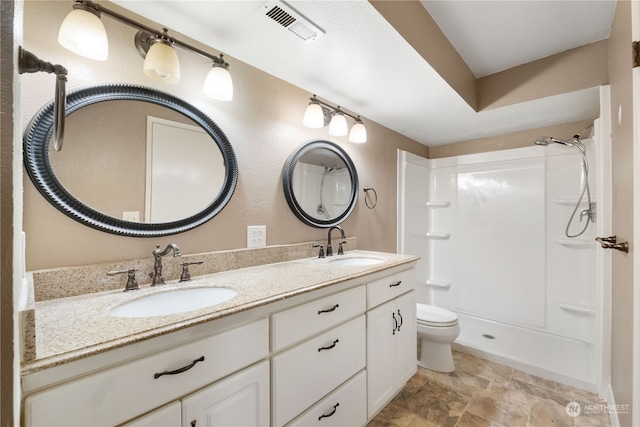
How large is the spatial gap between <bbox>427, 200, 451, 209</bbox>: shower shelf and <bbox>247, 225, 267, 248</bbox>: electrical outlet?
2.19 metres

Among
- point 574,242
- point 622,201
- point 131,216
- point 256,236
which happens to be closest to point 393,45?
point 256,236

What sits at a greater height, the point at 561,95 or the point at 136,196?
the point at 561,95

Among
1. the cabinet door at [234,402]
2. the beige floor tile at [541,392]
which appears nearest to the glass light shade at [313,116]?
the cabinet door at [234,402]

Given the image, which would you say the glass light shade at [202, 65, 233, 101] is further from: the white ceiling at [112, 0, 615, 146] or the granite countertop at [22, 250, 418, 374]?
the granite countertop at [22, 250, 418, 374]

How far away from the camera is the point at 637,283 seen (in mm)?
959

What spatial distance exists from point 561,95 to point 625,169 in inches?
37.6

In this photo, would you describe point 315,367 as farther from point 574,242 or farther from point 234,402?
point 574,242

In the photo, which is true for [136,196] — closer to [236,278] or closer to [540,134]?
[236,278]

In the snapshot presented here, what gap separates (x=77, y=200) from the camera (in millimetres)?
1005

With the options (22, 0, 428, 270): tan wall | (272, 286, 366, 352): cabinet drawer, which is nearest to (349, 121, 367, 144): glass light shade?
(22, 0, 428, 270): tan wall

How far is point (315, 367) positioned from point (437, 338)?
1341mm

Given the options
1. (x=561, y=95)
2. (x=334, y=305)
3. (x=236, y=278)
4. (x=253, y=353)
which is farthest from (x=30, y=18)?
(x=561, y=95)

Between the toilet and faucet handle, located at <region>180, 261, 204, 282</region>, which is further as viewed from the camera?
the toilet

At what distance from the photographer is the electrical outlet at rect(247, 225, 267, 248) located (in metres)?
1.52
